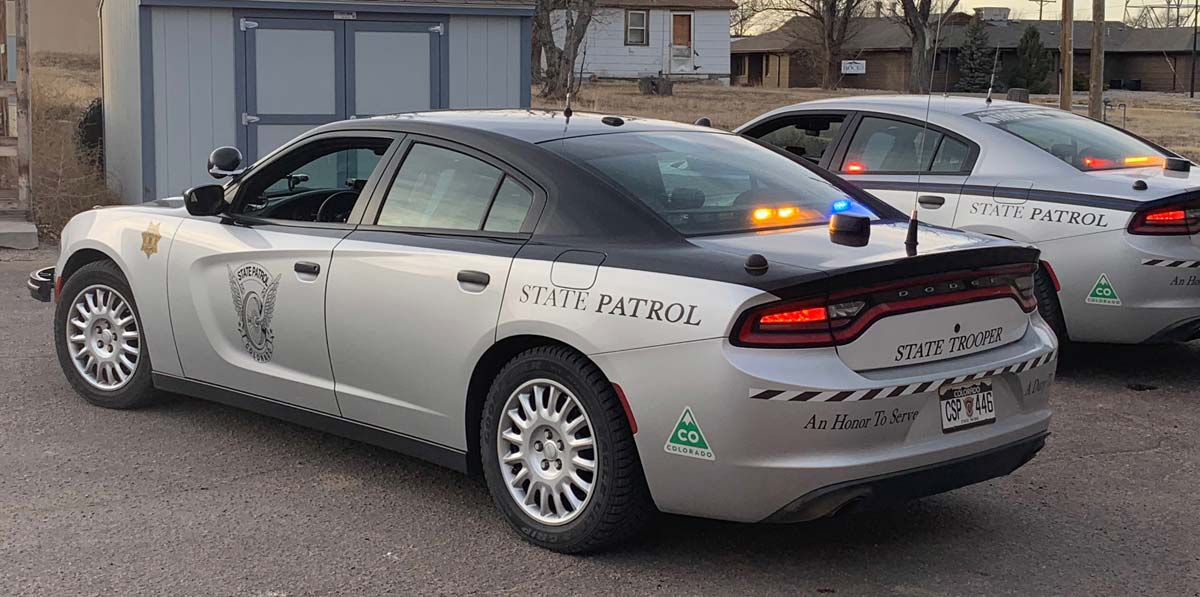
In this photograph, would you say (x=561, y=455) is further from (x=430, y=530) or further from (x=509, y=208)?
(x=509, y=208)

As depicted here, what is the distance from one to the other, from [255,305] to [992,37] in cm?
6326

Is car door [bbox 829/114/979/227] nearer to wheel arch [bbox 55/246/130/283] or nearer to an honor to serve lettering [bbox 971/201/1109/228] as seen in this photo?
an honor to serve lettering [bbox 971/201/1109/228]

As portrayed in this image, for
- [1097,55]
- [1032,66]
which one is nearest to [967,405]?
[1097,55]

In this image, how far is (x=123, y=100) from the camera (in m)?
15.1

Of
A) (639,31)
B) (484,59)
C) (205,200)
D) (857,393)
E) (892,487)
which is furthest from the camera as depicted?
(639,31)

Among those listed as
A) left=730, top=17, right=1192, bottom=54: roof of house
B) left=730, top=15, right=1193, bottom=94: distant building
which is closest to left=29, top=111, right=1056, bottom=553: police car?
left=730, top=15, right=1193, bottom=94: distant building


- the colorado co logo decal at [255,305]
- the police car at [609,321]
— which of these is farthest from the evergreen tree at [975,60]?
the colorado co logo decal at [255,305]

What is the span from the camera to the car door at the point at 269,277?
5508 millimetres

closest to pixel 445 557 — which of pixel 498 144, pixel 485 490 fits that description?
pixel 485 490

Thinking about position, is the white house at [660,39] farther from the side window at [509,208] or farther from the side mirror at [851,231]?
the side mirror at [851,231]

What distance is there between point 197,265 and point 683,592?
2.74m

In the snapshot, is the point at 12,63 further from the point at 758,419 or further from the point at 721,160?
the point at 758,419

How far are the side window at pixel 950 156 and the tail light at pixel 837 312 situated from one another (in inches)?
145

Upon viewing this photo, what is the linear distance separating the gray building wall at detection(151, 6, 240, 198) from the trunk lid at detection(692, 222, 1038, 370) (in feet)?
32.3
